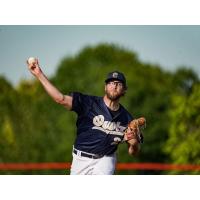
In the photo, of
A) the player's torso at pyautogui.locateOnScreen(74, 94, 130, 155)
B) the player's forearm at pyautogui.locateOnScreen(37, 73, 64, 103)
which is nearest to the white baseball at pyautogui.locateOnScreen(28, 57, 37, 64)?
the player's forearm at pyautogui.locateOnScreen(37, 73, 64, 103)

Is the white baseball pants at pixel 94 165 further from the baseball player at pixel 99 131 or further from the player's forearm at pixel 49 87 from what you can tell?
the player's forearm at pixel 49 87

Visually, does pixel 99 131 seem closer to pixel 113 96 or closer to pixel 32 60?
pixel 113 96

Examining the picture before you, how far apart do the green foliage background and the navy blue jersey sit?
17.3 feet

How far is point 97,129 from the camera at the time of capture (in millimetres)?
6324

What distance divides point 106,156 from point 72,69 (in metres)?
7.47

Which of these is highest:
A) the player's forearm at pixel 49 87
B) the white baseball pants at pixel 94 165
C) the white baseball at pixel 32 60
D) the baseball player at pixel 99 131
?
the white baseball at pixel 32 60

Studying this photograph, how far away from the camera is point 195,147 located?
10922mm

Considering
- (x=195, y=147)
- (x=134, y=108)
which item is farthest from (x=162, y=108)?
(x=195, y=147)

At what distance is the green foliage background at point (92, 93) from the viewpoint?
1223 cm

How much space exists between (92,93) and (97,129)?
635 centimetres

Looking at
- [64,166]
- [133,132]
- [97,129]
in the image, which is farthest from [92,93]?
[133,132]

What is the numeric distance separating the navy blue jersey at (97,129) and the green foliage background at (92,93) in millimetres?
5277

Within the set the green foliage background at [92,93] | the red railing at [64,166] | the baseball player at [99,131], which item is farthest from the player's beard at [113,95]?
the green foliage background at [92,93]
